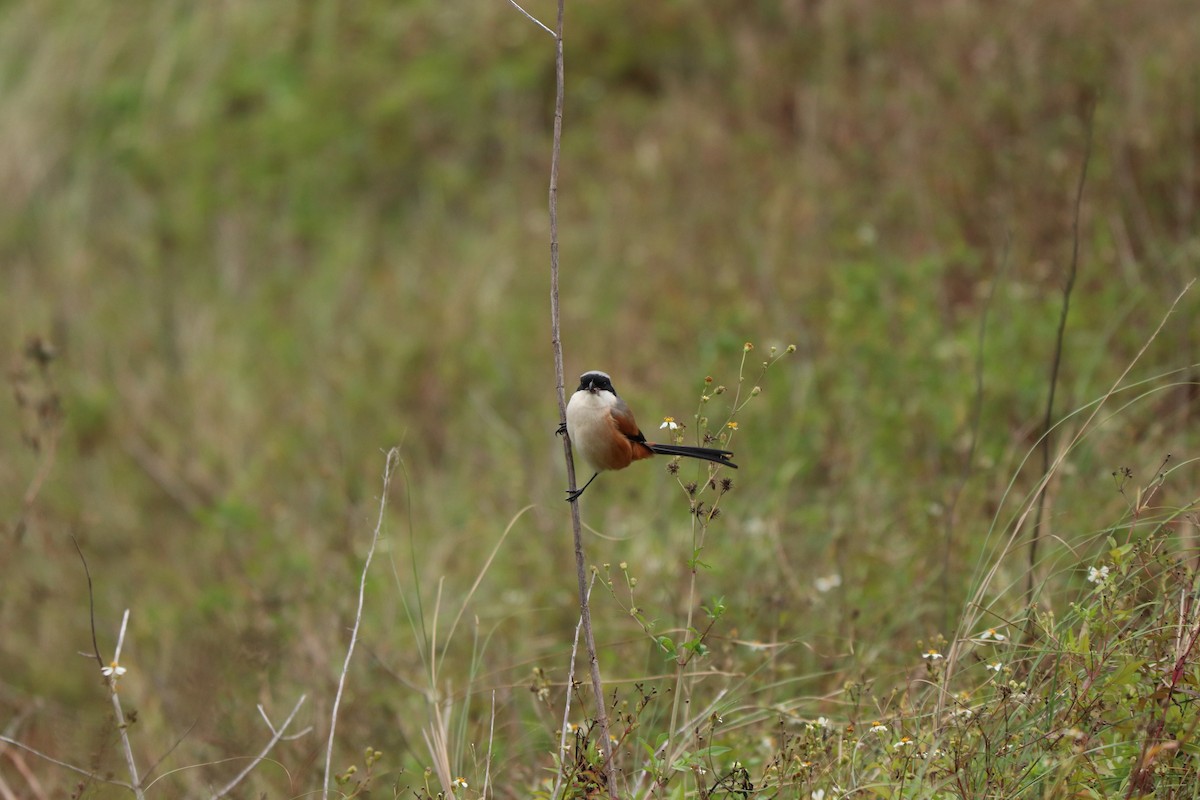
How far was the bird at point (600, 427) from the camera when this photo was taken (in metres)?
2.96

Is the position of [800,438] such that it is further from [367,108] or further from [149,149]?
[149,149]

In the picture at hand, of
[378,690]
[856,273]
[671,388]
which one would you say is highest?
Answer: [856,273]

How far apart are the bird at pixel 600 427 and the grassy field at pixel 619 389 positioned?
0.29 m

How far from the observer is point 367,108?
917 centimetres

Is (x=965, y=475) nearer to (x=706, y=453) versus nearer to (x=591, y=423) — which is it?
(x=706, y=453)

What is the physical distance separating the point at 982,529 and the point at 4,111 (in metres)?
8.25

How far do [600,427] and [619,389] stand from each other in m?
3.07

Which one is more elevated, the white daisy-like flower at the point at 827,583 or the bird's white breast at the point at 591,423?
the bird's white breast at the point at 591,423

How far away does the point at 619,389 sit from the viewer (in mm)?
6043

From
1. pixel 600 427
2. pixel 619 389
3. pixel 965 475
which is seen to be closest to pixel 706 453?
pixel 600 427

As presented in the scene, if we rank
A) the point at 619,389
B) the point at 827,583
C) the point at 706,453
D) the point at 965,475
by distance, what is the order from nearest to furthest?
the point at 706,453
the point at 965,475
the point at 827,583
the point at 619,389

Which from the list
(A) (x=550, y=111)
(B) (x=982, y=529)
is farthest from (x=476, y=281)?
(B) (x=982, y=529)

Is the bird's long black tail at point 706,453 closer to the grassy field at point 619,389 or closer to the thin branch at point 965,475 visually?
the grassy field at point 619,389

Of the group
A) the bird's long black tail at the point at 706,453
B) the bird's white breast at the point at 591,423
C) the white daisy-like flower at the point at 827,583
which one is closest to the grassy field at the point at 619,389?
the white daisy-like flower at the point at 827,583
